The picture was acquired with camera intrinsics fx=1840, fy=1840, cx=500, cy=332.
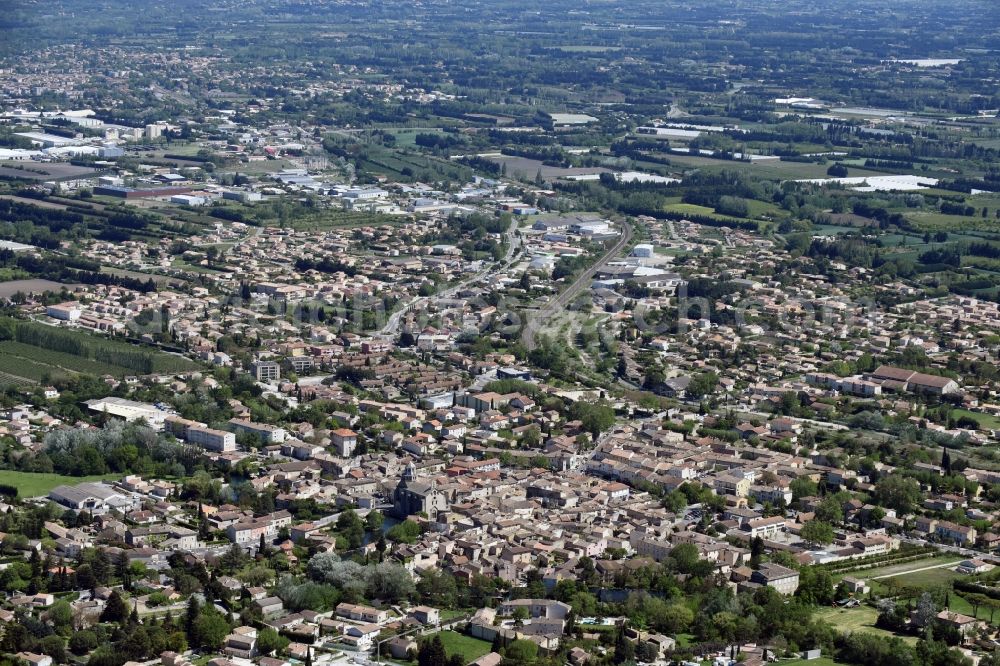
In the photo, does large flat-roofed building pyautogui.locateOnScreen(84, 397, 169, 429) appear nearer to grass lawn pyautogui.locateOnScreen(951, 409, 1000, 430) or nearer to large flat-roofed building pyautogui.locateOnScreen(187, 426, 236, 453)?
large flat-roofed building pyautogui.locateOnScreen(187, 426, 236, 453)

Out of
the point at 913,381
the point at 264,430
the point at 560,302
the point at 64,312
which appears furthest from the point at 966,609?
the point at 64,312

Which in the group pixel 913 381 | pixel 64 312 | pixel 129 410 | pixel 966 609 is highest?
pixel 966 609

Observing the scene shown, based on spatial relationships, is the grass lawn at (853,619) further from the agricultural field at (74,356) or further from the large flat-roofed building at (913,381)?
the agricultural field at (74,356)

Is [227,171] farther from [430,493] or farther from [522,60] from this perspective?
[522,60]

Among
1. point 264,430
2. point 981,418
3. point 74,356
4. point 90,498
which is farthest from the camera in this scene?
point 74,356

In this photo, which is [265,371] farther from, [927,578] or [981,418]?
[927,578]

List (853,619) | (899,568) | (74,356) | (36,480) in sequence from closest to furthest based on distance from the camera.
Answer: (853,619)
(899,568)
(36,480)
(74,356)

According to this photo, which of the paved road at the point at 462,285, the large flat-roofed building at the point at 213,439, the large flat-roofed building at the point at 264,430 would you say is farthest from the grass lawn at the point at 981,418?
the large flat-roofed building at the point at 213,439
